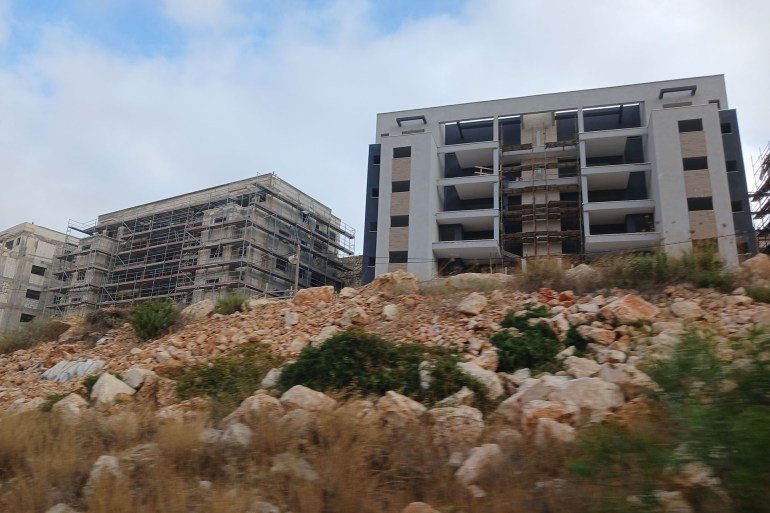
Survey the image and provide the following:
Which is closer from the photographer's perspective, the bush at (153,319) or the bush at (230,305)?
the bush at (153,319)

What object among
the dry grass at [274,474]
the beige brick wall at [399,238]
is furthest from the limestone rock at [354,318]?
the beige brick wall at [399,238]

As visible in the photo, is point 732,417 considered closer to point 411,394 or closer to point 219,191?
point 411,394

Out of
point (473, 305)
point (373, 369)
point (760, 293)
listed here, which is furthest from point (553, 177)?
point (373, 369)

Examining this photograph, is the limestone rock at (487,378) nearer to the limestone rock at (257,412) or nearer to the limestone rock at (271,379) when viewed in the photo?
the limestone rock at (257,412)

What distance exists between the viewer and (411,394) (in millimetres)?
7148

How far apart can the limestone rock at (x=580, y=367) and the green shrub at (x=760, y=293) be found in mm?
3779

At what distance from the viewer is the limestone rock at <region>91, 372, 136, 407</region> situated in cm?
883

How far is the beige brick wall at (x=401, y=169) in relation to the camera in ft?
119

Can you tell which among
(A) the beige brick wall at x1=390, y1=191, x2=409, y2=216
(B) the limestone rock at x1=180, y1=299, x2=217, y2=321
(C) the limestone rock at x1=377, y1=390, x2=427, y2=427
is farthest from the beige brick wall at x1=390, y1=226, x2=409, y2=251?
(C) the limestone rock at x1=377, y1=390, x2=427, y2=427

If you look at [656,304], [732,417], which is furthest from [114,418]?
[656,304]

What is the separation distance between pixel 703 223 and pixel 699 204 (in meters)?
1.29

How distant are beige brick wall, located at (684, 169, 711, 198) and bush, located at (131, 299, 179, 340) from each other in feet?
93.8

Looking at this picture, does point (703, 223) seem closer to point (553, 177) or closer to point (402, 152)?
point (553, 177)

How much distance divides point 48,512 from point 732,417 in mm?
4700
